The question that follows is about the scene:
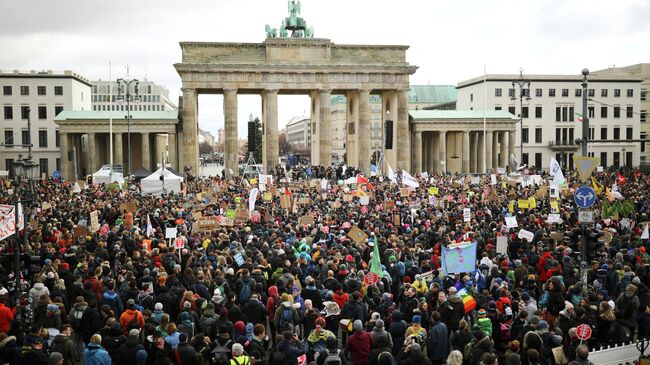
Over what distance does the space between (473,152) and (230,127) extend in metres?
30.9

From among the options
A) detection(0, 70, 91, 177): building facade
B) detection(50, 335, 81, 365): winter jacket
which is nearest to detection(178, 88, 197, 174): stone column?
detection(0, 70, 91, 177): building facade

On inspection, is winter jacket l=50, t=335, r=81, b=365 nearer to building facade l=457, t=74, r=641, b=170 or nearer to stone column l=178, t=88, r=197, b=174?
stone column l=178, t=88, r=197, b=174

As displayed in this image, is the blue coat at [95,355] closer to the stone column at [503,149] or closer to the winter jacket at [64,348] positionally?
the winter jacket at [64,348]

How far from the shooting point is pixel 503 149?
7800cm

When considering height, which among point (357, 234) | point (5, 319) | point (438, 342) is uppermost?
point (357, 234)

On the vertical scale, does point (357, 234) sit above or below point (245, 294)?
above

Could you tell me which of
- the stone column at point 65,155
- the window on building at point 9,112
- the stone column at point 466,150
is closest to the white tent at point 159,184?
the stone column at point 65,155

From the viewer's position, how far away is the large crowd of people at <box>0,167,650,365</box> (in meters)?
10.4

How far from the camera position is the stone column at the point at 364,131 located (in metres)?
66.4

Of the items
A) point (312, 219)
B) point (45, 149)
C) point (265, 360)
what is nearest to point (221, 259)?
point (265, 360)

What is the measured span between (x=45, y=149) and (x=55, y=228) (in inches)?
2578

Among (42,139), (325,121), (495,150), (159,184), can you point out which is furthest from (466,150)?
(42,139)

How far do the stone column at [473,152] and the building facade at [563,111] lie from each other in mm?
10073

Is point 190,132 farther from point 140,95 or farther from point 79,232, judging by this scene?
point 140,95
